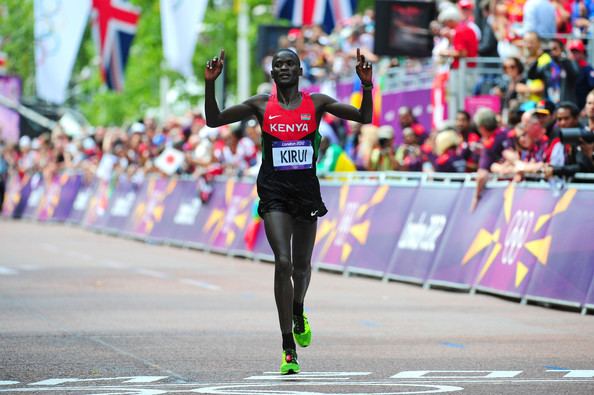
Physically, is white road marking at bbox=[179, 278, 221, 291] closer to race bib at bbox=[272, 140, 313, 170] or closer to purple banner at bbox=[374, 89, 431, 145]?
purple banner at bbox=[374, 89, 431, 145]

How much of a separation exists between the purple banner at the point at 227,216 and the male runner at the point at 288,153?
14218mm

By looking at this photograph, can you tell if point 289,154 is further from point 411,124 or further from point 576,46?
point 411,124

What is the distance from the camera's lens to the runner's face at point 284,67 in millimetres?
10891

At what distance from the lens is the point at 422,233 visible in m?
19.4

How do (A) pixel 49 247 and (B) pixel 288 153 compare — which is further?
(A) pixel 49 247

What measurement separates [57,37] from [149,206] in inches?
266

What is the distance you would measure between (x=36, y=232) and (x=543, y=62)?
18593mm

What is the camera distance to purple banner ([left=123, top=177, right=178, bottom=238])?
31.4 metres

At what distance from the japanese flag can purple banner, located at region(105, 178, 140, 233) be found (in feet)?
8.53

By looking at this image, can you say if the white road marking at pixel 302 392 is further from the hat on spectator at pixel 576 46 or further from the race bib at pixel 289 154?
the hat on spectator at pixel 576 46

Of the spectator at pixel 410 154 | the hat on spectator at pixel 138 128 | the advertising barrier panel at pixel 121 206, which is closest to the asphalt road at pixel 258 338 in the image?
the spectator at pixel 410 154

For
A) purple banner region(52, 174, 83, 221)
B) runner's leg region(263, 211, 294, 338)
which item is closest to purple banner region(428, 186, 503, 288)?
runner's leg region(263, 211, 294, 338)

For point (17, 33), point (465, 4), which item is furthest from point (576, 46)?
point (17, 33)

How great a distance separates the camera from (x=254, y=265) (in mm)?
24031
